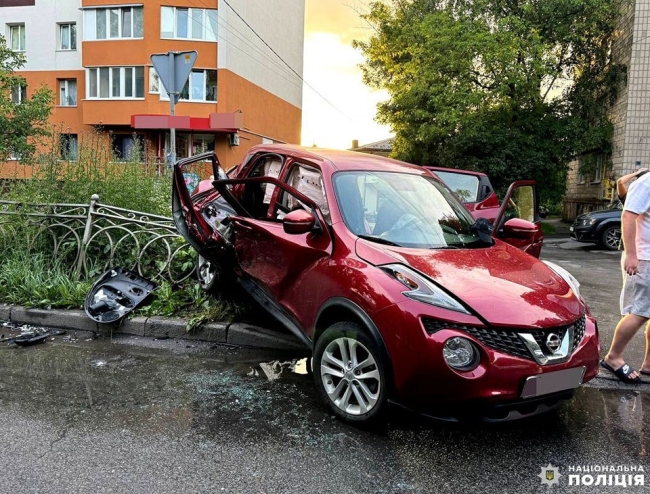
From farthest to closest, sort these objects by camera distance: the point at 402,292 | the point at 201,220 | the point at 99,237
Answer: the point at 99,237 → the point at 201,220 → the point at 402,292

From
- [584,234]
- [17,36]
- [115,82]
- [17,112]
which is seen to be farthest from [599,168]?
[17,36]

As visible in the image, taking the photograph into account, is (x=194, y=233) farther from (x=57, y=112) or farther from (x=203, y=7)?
(x=57, y=112)

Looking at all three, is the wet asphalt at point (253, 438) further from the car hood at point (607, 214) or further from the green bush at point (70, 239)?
the car hood at point (607, 214)

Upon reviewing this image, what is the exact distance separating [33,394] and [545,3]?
67.3 feet

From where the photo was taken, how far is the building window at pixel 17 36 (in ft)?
99.0

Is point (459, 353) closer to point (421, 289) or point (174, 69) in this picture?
point (421, 289)

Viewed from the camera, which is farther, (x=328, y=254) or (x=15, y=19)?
(x=15, y=19)

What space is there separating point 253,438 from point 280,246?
4.77 feet

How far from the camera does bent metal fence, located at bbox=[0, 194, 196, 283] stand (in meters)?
6.45

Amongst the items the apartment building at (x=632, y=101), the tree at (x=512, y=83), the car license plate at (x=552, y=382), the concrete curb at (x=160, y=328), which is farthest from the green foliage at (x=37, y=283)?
the apartment building at (x=632, y=101)

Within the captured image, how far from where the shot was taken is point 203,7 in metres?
26.8

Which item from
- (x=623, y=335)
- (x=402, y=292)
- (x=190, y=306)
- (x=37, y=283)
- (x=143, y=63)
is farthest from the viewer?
(x=143, y=63)

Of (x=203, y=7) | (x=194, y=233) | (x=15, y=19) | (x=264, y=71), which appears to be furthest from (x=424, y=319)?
(x=15, y=19)

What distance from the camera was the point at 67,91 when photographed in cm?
2981
